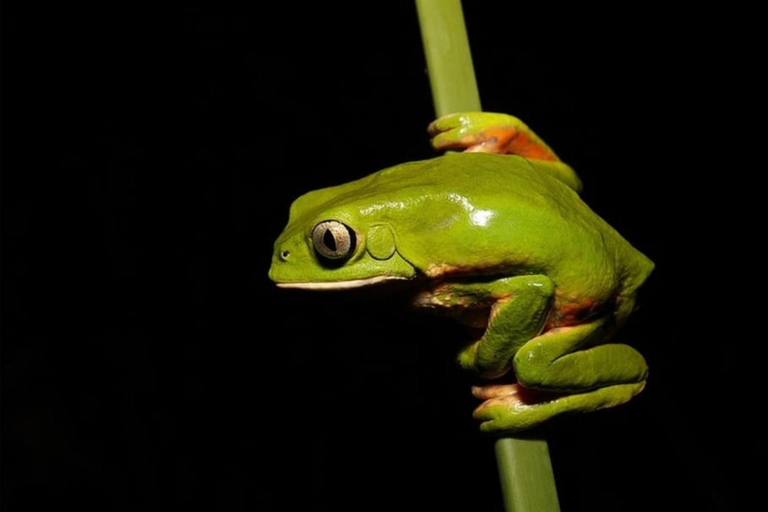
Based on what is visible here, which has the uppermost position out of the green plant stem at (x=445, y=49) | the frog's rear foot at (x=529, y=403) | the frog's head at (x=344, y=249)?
the green plant stem at (x=445, y=49)

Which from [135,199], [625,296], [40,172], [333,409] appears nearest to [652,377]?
[333,409]

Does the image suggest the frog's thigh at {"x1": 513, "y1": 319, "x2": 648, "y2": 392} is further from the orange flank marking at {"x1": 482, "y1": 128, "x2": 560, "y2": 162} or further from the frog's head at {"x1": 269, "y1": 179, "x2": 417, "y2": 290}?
the orange flank marking at {"x1": 482, "y1": 128, "x2": 560, "y2": 162}

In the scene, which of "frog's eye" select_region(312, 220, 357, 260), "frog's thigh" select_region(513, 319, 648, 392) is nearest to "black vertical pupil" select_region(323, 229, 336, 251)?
"frog's eye" select_region(312, 220, 357, 260)

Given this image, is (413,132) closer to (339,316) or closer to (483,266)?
(339,316)

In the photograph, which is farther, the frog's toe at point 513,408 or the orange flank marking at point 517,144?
the orange flank marking at point 517,144

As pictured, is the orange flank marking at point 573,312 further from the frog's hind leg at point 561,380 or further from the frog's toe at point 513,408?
the frog's toe at point 513,408

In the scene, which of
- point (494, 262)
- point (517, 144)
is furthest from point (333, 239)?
point (517, 144)

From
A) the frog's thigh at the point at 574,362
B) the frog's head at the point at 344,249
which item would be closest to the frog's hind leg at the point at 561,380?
the frog's thigh at the point at 574,362
